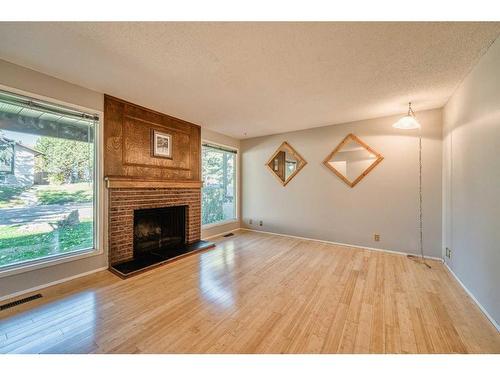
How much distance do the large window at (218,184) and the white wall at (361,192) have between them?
0.61 metres

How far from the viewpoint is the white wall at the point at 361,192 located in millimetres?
3184

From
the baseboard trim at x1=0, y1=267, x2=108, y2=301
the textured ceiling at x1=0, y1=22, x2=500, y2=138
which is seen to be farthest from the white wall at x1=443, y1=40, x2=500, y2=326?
the baseboard trim at x1=0, y1=267, x2=108, y2=301

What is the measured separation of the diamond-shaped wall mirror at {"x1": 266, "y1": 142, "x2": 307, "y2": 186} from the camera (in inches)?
176

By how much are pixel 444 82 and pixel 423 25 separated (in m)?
1.27

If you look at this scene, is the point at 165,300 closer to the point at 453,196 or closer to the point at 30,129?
the point at 30,129

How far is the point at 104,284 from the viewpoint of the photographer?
2.35 meters

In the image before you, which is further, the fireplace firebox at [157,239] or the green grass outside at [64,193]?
the fireplace firebox at [157,239]

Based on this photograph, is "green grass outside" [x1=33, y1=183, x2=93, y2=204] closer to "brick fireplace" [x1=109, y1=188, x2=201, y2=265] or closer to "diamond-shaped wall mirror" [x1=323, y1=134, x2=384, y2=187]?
"brick fireplace" [x1=109, y1=188, x2=201, y2=265]

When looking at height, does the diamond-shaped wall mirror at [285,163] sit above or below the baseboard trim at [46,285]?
above

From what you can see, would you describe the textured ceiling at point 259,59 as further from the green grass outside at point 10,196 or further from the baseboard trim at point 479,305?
the baseboard trim at point 479,305

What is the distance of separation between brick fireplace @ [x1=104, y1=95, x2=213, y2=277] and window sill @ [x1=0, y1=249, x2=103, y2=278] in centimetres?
25

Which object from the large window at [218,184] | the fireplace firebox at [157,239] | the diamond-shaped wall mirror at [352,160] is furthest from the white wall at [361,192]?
the fireplace firebox at [157,239]

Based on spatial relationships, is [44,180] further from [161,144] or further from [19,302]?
[161,144]
